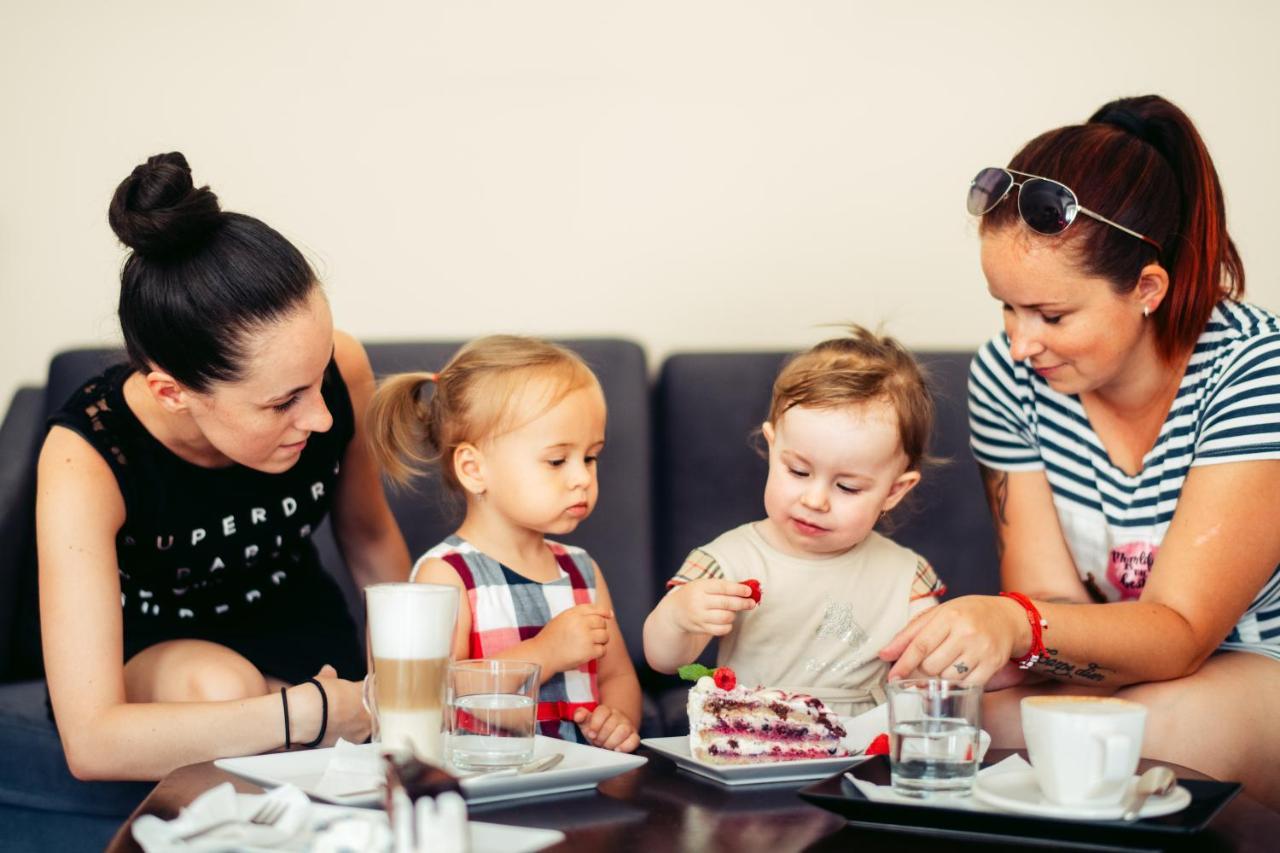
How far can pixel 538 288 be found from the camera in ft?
8.52

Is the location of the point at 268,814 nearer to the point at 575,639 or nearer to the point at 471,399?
the point at 575,639

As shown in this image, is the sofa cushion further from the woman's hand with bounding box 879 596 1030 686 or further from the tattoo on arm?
the tattoo on arm

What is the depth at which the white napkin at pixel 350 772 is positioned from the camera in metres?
1.16

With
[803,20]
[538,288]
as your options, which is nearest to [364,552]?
[538,288]

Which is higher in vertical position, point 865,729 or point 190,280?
point 190,280

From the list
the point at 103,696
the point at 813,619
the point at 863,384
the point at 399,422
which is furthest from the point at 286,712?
the point at 863,384

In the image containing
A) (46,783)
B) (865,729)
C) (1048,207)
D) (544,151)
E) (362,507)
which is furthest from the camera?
(544,151)

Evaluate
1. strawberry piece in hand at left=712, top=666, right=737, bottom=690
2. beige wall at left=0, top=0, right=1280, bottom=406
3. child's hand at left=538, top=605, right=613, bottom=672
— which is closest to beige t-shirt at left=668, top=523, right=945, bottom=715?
child's hand at left=538, top=605, right=613, bottom=672

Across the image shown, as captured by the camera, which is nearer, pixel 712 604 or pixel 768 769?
pixel 768 769

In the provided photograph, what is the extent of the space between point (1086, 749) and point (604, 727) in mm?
654

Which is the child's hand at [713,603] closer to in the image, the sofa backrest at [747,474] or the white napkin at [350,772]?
the white napkin at [350,772]

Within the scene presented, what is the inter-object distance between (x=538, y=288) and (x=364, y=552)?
75 centimetres

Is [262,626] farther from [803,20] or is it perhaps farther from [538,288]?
[803,20]

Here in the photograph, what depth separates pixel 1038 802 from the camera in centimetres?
107
